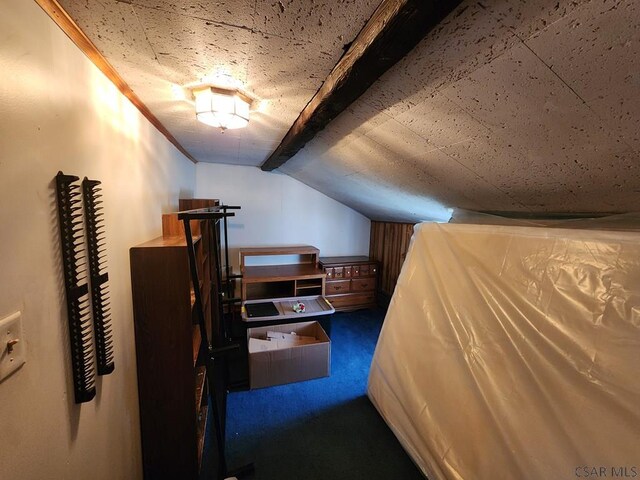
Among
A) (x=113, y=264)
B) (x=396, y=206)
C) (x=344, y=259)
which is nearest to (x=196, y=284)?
(x=113, y=264)

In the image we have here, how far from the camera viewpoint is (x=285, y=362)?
2133 mm

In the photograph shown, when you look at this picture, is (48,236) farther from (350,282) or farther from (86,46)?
(350,282)

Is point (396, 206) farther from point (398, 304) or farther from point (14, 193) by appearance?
point (14, 193)

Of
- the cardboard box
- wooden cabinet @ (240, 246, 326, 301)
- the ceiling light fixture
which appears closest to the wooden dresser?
wooden cabinet @ (240, 246, 326, 301)

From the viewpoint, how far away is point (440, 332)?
1500mm

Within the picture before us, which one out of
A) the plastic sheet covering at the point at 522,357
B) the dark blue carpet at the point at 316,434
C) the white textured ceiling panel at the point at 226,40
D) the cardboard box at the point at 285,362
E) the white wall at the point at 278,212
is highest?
the white textured ceiling panel at the point at 226,40

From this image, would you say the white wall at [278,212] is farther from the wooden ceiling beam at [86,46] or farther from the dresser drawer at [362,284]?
the wooden ceiling beam at [86,46]

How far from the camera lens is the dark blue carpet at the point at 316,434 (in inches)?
58.8

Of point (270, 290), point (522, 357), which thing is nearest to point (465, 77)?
point (522, 357)

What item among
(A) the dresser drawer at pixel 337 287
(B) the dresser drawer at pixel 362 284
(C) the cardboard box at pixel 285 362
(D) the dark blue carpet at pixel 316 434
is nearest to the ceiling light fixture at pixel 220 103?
(C) the cardboard box at pixel 285 362

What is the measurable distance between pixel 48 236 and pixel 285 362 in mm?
1877

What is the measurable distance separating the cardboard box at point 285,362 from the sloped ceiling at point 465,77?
1740 millimetres

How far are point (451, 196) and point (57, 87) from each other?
77.2 inches

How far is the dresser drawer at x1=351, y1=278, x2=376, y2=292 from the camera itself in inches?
141
